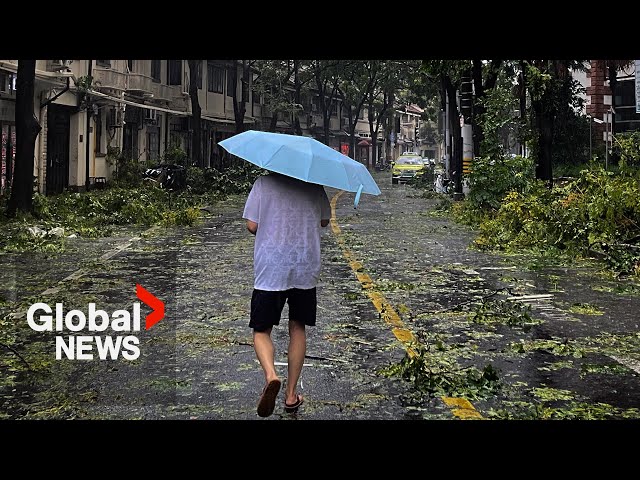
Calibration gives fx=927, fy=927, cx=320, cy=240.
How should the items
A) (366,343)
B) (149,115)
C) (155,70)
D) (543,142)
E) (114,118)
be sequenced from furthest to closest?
(155,70), (149,115), (114,118), (543,142), (366,343)

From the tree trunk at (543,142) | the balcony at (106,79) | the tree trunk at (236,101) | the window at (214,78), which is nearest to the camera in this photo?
the tree trunk at (543,142)

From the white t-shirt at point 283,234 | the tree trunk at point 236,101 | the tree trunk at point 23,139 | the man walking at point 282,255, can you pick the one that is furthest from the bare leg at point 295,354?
the tree trunk at point 236,101

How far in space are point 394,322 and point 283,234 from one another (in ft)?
12.9

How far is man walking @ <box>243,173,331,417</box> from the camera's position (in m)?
6.07

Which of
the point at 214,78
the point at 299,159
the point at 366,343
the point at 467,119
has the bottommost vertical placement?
the point at 366,343

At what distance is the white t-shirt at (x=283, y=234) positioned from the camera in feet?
19.9

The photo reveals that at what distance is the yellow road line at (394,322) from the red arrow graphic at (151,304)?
2448 millimetres

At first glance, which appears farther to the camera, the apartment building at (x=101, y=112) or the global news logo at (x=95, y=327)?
the apartment building at (x=101, y=112)

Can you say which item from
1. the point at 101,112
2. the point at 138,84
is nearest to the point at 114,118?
the point at 101,112

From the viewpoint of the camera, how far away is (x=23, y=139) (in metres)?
21.8

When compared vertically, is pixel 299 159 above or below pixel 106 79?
below

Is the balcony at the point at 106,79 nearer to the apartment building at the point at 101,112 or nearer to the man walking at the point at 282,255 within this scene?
the apartment building at the point at 101,112

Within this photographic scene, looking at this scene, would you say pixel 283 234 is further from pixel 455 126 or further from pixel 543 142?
pixel 455 126
